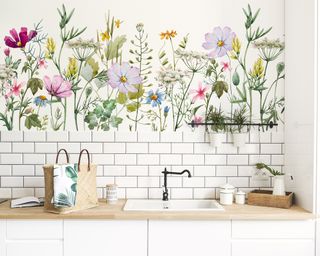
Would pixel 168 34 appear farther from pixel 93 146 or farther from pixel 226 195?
pixel 226 195

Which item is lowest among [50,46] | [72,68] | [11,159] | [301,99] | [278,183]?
[278,183]

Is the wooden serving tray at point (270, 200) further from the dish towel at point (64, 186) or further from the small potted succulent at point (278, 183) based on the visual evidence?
the dish towel at point (64, 186)

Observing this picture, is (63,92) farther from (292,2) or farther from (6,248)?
(292,2)

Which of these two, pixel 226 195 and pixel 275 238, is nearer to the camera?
pixel 275 238

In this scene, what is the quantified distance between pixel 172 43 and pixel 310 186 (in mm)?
1438

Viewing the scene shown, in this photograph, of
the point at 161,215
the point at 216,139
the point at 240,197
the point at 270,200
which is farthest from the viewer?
the point at 216,139

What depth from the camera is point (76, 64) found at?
280cm

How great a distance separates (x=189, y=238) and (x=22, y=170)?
1383 mm

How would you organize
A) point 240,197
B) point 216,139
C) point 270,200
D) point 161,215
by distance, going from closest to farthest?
point 161,215 → point 270,200 → point 240,197 → point 216,139

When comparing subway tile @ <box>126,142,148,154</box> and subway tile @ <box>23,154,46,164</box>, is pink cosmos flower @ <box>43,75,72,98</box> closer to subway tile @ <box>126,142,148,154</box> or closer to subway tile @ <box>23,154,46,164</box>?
subway tile @ <box>23,154,46,164</box>

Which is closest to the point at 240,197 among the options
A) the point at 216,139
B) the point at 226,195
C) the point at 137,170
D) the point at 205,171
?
the point at 226,195

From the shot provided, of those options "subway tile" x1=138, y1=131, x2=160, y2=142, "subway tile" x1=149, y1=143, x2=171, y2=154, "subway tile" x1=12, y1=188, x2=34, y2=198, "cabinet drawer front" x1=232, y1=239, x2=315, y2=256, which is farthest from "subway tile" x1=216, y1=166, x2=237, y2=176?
"subway tile" x1=12, y1=188, x2=34, y2=198

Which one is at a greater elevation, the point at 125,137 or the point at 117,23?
the point at 117,23

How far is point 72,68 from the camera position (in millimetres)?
2793
